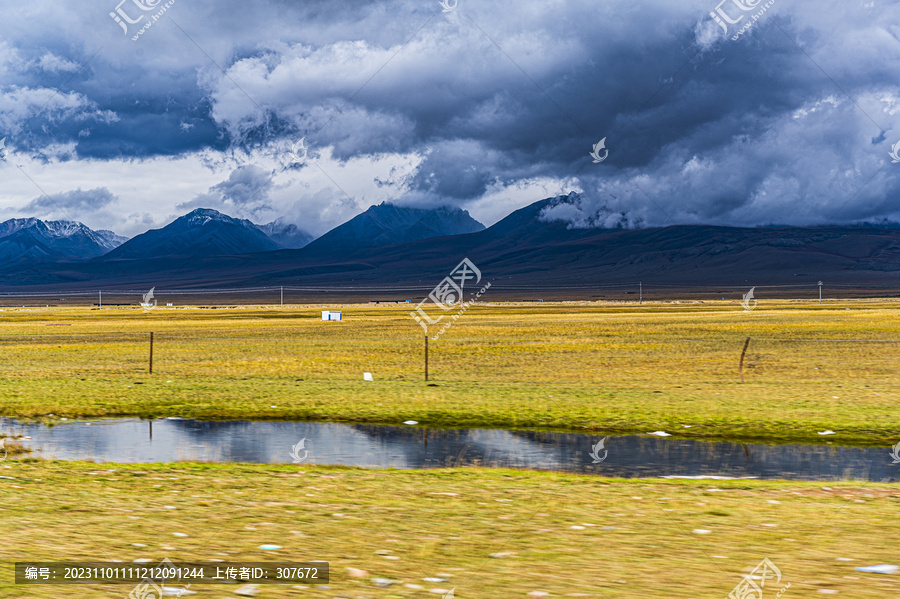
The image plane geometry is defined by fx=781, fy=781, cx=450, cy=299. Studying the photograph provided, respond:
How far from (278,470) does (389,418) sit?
785 centimetres

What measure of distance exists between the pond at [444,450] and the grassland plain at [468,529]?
2253mm

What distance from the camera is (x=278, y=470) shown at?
1454cm

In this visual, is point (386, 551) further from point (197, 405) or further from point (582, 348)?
point (582, 348)
